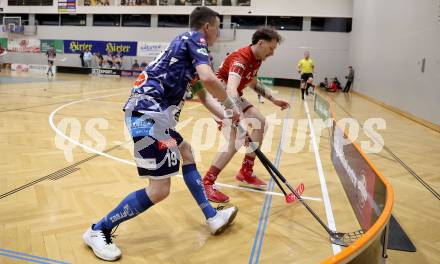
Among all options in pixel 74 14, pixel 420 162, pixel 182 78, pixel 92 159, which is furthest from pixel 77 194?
pixel 74 14

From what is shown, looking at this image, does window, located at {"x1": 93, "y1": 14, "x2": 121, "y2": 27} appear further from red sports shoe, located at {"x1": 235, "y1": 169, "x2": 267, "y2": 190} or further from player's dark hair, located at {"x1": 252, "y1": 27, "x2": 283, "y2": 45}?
player's dark hair, located at {"x1": 252, "y1": 27, "x2": 283, "y2": 45}

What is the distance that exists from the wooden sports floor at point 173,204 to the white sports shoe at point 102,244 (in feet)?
0.21

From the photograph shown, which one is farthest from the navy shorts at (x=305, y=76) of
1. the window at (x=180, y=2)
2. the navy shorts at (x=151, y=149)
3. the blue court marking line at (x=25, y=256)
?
the blue court marking line at (x=25, y=256)

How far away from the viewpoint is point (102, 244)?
249 centimetres

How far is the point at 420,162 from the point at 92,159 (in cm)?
479

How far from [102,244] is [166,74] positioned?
1245mm

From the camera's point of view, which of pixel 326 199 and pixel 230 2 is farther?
pixel 230 2

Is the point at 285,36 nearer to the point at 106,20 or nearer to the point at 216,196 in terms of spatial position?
the point at 106,20

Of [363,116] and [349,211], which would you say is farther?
[363,116]

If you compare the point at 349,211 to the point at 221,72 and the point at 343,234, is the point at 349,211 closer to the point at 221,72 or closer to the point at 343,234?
the point at 343,234

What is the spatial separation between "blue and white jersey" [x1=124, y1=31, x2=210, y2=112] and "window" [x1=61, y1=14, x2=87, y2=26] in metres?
28.4

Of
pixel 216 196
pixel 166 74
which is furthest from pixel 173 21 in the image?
pixel 166 74

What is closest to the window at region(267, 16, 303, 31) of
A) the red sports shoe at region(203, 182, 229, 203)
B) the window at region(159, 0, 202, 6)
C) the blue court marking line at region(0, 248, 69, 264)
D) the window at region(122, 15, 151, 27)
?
the window at region(159, 0, 202, 6)

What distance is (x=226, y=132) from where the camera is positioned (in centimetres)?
391
